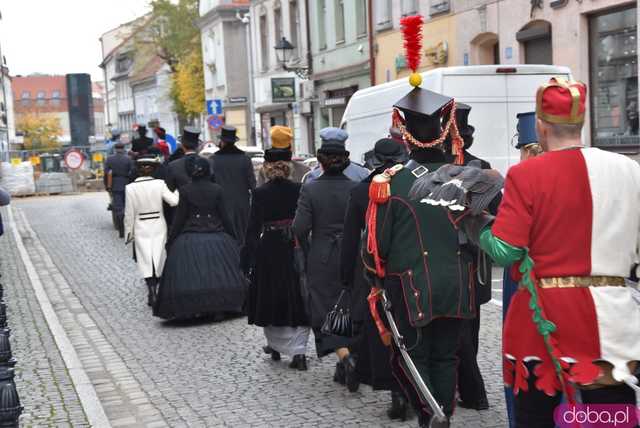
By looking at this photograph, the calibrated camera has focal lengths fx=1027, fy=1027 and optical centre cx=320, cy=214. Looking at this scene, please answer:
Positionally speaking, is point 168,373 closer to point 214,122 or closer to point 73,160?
point 214,122

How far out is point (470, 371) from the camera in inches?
245

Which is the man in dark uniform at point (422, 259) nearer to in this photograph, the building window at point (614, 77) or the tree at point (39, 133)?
the building window at point (614, 77)

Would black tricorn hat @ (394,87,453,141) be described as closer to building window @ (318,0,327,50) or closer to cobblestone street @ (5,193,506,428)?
cobblestone street @ (5,193,506,428)

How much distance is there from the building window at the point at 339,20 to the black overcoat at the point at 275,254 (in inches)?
1028

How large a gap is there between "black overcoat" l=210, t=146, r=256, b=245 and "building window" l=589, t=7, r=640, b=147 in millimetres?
9054

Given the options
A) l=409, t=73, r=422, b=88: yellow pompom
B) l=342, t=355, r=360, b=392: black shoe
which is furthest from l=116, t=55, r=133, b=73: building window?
l=409, t=73, r=422, b=88: yellow pompom

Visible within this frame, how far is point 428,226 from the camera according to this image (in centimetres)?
523

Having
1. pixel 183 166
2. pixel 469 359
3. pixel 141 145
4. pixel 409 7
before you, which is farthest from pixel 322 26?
pixel 469 359

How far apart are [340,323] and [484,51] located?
18.3m

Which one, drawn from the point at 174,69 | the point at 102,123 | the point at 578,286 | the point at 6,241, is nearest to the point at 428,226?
the point at 578,286

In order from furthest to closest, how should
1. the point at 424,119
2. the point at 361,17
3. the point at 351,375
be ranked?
the point at 361,17 < the point at 351,375 < the point at 424,119

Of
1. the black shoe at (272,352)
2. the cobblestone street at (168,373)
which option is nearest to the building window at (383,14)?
the cobblestone street at (168,373)

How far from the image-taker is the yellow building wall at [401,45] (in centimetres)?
2502

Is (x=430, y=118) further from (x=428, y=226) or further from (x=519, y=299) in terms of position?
(x=519, y=299)
